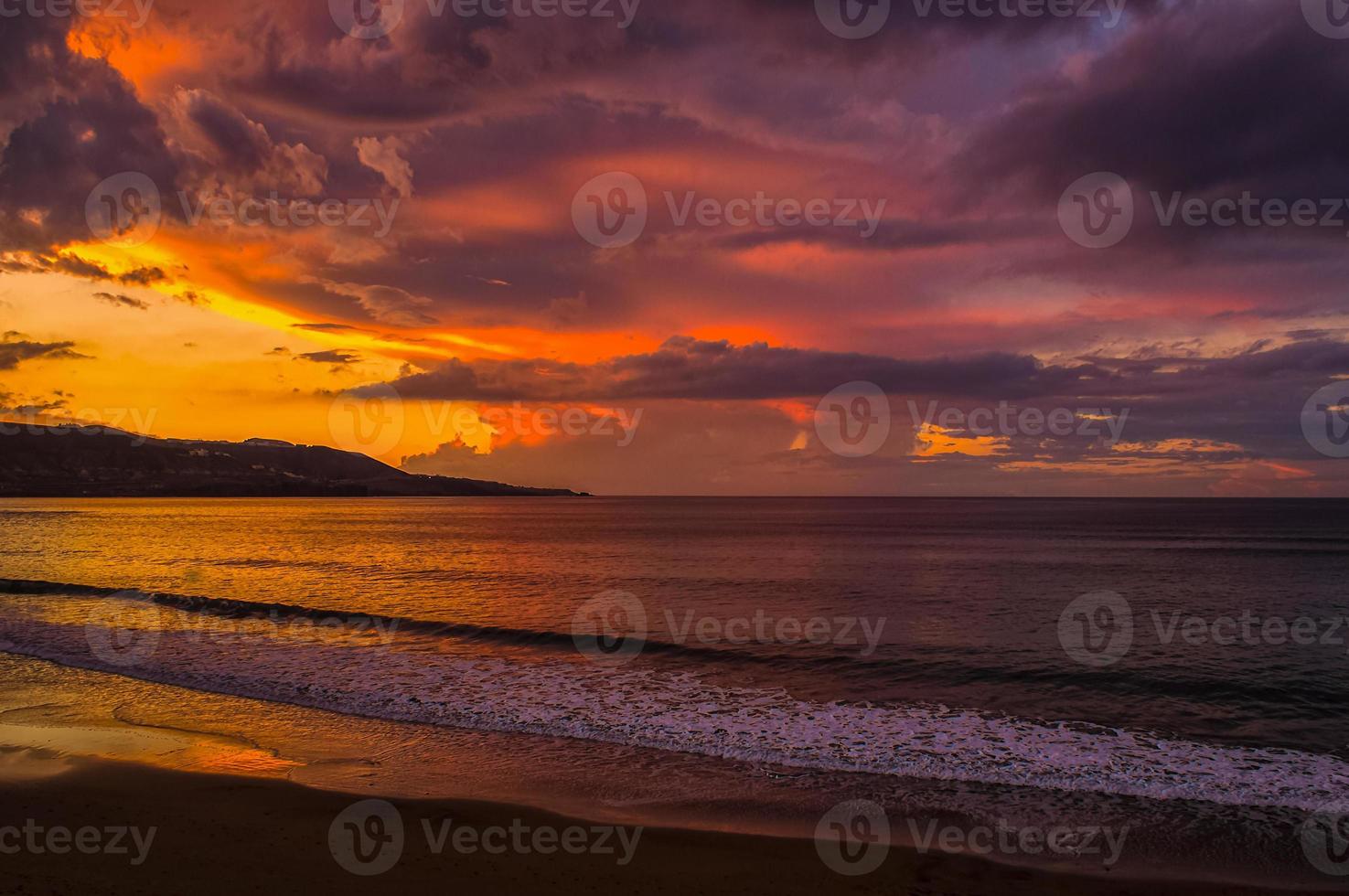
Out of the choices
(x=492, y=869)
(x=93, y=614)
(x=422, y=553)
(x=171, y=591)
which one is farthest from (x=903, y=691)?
(x=422, y=553)

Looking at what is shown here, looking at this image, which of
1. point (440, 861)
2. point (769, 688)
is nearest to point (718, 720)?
point (769, 688)

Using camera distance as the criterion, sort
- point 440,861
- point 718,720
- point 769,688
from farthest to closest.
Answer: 1. point 769,688
2. point 718,720
3. point 440,861

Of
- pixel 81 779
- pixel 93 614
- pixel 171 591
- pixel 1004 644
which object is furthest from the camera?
pixel 171 591

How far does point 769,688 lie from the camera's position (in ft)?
67.5

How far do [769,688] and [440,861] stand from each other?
478 inches

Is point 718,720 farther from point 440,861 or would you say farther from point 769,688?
point 440,861

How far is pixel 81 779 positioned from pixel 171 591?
32.6m

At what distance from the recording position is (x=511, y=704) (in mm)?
18734

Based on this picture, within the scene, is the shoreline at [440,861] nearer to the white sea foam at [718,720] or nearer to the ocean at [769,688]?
the ocean at [769,688]

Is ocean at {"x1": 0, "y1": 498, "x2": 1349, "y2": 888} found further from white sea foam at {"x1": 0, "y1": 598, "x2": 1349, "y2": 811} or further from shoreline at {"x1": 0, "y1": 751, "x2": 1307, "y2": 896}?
shoreline at {"x1": 0, "y1": 751, "x2": 1307, "y2": 896}

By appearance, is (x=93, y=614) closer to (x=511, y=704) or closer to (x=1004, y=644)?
(x=511, y=704)

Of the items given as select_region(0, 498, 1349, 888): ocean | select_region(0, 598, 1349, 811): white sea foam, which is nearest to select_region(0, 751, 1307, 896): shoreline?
select_region(0, 498, 1349, 888): ocean

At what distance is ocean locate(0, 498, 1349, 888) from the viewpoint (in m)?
12.8

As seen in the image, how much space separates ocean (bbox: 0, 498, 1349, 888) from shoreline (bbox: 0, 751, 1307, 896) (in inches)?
36.2
